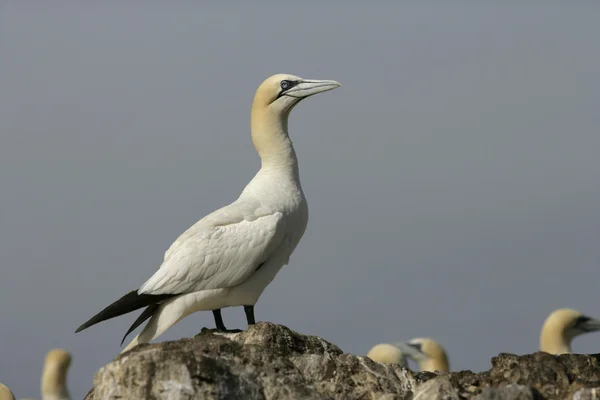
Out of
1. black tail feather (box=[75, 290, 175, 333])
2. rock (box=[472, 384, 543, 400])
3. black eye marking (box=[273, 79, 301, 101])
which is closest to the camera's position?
rock (box=[472, 384, 543, 400])

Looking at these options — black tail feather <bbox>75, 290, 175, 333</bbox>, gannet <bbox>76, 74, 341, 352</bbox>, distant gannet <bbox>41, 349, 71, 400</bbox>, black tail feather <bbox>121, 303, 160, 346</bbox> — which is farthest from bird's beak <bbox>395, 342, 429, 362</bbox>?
black tail feather <bbox>75, 290, 175, 333</bbox>

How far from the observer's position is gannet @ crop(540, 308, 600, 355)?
608 inches

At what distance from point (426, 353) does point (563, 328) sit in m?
2.32

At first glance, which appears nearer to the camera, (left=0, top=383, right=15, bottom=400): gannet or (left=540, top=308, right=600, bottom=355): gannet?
(left=0, top=383, right=15, bottom=400): gannet

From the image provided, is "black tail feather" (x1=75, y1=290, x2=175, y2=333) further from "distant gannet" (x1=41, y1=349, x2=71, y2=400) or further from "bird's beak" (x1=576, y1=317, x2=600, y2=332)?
"distant gannet" (x1=41, y1=349, x2=71, y2=400)

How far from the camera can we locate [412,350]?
17688 mm

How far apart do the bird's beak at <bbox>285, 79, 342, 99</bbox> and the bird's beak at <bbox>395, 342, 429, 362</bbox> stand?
6558 millimetres

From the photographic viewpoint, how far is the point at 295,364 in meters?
6.88

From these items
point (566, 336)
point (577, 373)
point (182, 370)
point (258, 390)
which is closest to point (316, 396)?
point (258, 390)

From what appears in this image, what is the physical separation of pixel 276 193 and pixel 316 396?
4.19 m

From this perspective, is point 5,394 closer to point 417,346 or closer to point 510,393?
point 417,346

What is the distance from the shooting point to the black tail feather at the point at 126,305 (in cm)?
955

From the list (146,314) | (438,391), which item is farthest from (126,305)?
(438,391)

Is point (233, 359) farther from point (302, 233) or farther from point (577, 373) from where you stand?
point (302, 233)
